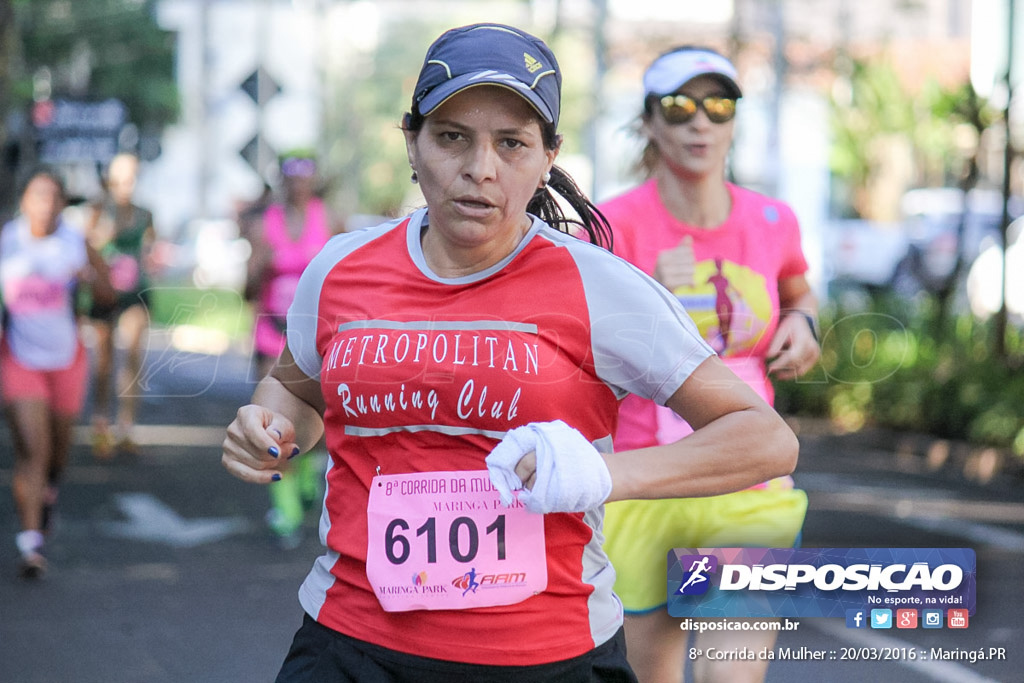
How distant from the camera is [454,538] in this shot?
252 centimetres

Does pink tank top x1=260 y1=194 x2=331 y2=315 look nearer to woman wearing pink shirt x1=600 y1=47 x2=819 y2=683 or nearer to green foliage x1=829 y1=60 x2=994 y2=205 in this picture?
woman wearing pink shirt x1=600 y1=47 x2=819 y2=683

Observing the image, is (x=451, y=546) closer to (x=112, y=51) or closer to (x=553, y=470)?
(x=553, y=470)

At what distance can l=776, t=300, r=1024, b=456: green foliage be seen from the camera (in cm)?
1134

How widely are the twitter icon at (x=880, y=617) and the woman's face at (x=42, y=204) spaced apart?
205 inches

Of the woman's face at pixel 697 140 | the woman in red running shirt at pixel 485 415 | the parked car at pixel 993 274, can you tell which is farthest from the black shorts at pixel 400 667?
the parked car at pixel 993 274

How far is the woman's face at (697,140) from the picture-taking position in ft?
13.7

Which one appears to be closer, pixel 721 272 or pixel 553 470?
pixel 553 470

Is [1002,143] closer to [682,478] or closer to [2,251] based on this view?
[2,251]

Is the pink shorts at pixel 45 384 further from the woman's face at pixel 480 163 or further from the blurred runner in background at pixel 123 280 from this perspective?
the woman's face at pixel 480 163

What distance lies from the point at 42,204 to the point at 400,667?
229 inches

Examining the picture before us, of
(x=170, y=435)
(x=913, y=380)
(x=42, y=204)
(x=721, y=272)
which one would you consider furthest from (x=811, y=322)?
(x=170, y=435)

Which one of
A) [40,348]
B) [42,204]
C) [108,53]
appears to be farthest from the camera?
[108,53]

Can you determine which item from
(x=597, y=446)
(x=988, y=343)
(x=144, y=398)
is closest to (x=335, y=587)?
(x=597, y=446)

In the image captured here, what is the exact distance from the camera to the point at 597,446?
2.56 meters
